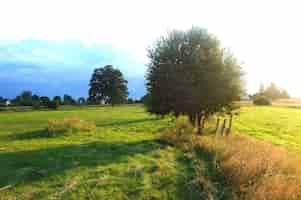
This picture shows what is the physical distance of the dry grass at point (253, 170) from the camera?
26.7 feet

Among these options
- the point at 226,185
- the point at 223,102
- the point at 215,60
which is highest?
the point at 215,60

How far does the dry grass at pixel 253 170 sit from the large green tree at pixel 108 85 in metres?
62.5

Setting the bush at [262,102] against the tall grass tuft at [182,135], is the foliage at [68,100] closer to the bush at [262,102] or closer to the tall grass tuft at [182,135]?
the bush at [262,102]

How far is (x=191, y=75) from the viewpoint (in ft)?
59.3

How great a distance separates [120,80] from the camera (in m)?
78.1

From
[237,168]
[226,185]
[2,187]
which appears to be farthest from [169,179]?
[2,187]

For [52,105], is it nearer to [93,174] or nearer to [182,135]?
[182,135]

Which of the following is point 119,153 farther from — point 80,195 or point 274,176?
point 274,176

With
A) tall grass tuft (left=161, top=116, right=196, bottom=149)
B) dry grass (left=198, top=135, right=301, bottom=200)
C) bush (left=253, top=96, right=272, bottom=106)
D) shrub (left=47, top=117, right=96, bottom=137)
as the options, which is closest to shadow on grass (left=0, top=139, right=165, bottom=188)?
tall grass tuft (left=161, top=116, right=196, bottom=149)

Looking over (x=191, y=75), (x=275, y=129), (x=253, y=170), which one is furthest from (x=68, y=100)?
(x=253, y=170)

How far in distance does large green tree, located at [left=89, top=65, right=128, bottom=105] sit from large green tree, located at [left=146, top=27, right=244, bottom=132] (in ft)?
189

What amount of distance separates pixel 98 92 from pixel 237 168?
2765 inches

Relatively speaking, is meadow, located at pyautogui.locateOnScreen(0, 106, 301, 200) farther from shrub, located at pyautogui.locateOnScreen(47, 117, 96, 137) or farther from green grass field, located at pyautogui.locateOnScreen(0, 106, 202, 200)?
shrub, located at pyautogui.locateOnScreen(47, 117, 96, 137)

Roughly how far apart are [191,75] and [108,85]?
59266 mm
